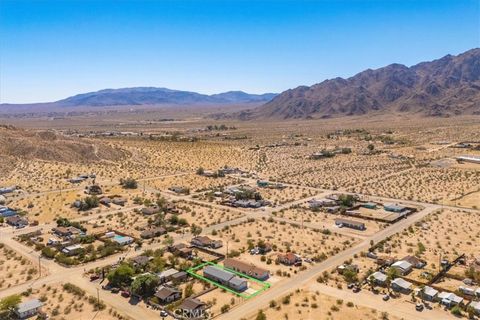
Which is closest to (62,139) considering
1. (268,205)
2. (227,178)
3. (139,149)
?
(139,149)

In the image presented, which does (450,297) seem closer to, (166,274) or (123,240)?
(166,274)

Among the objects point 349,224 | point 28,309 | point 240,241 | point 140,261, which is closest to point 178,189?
point 240,241

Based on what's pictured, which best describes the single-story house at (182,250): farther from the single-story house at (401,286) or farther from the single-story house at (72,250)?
the single-story house at (401,286)

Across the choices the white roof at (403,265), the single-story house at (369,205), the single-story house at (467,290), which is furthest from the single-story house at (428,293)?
the single-story house at (369,205)

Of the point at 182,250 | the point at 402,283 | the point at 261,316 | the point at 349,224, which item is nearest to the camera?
the point at 261,316

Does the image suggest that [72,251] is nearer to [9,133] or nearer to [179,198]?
[179,198]

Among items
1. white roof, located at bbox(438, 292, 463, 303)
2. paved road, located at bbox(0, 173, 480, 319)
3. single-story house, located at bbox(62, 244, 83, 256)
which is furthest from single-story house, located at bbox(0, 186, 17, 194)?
white roof, located at bbox(438, 292, 463, 303)
